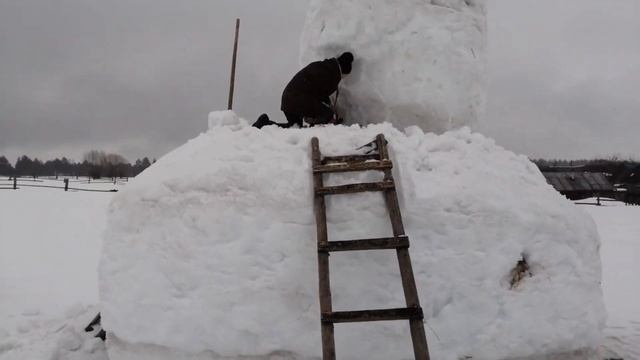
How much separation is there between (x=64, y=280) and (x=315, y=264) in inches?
261

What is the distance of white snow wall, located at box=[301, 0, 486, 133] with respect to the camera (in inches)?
171

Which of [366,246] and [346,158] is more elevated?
[346,158]

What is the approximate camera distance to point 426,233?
312 cm

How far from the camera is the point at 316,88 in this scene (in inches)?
168

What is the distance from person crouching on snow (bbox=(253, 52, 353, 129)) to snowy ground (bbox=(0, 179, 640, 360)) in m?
2.97

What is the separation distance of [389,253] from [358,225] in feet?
0.93

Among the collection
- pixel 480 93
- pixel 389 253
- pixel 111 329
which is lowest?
pixel 111 329

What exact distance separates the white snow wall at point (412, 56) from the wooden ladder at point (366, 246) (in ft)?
4.02

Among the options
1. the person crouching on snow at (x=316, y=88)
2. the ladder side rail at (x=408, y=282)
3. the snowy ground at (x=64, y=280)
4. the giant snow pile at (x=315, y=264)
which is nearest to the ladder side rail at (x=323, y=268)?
the giant snow pile at (x=315, y=264)

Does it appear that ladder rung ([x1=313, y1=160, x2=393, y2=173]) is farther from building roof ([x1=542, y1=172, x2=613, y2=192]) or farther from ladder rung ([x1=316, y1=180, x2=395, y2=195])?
building roof ([x1=542, y1=172, x2=613, y2=192])

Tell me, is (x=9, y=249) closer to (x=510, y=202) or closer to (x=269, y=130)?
(x=269, y=130)

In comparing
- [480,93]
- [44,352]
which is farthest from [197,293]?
[480,93]

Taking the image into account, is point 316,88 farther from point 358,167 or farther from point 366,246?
point 366,246

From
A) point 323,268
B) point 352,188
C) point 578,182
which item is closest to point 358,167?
point 352,188
